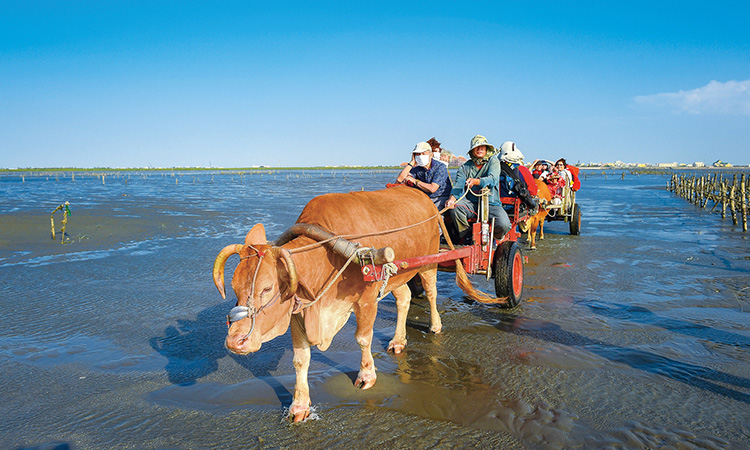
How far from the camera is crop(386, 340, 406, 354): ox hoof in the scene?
527 centimetres

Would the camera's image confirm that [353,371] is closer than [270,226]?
Yes

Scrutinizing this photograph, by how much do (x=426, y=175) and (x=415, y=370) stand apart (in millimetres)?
2934

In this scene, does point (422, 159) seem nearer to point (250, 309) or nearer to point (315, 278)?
point (315, 278)

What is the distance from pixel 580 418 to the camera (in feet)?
12.2

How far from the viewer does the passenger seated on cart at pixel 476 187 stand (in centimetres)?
667

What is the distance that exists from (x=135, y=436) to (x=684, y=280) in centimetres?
899

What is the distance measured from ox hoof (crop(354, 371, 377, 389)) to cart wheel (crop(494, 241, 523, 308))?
107 inches

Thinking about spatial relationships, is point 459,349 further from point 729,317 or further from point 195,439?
point 729,317

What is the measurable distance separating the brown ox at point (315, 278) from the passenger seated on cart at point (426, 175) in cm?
104

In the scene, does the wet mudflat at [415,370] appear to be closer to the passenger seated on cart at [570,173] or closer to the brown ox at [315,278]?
the brown ox at [315,278]

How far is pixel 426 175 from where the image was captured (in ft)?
21.7

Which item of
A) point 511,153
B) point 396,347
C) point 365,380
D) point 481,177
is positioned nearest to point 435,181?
point 481,177

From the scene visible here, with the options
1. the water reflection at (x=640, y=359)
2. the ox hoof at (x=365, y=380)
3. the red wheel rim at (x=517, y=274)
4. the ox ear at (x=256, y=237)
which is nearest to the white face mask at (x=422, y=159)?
the red wheel rim at (x=517, y=274)

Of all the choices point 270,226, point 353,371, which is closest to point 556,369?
point 353,371
